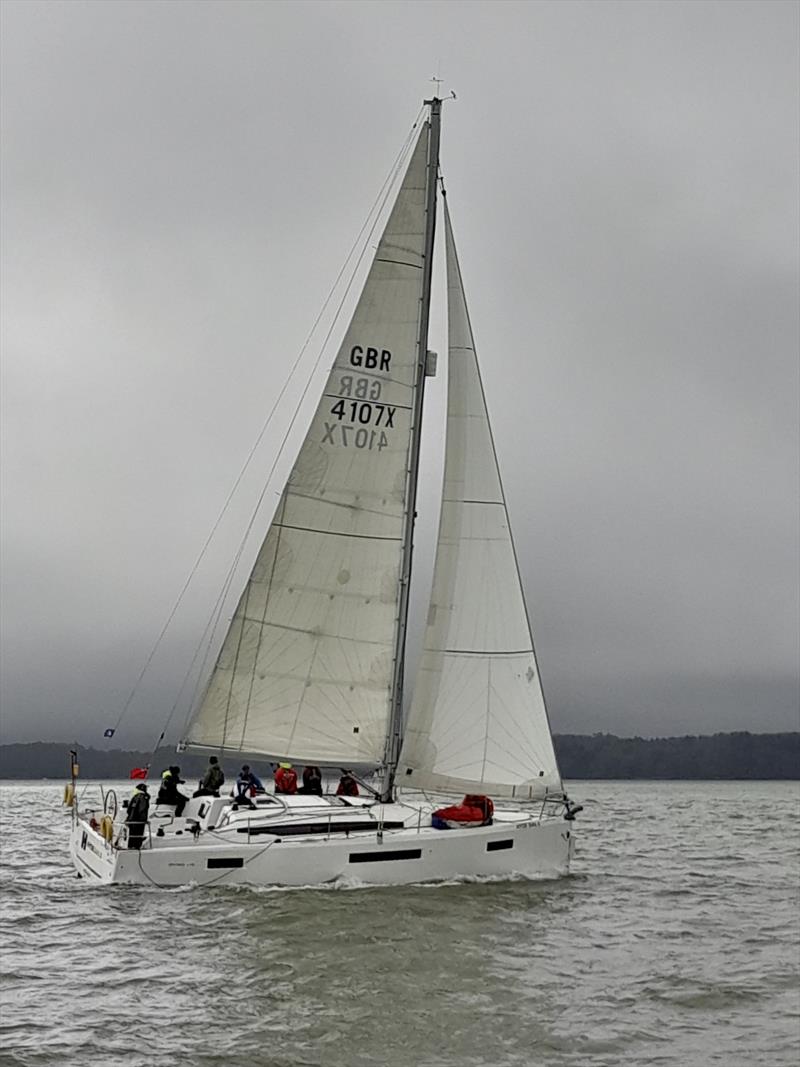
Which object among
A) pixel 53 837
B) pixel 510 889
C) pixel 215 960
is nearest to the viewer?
pixel 215 960

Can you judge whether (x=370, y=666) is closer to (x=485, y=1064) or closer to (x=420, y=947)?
(x=420, y=947)

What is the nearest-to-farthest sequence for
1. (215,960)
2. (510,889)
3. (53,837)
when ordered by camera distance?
(215,960) → (510,889) → (53,837)

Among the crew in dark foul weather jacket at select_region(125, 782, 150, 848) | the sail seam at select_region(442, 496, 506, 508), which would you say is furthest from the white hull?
the sail seam at select_region(442, 496, 506, 508)

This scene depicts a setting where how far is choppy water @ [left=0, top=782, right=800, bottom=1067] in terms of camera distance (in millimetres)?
11531

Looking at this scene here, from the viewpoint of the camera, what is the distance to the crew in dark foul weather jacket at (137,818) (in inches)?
774

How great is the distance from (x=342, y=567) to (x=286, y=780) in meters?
4.28

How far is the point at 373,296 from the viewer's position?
23.5 metres

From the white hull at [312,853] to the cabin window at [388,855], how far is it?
0.02 m

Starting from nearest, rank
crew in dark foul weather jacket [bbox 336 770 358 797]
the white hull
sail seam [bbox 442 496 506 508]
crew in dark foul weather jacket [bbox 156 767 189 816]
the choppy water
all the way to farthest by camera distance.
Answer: the choppy water
the white hull
crew in dark foul weather jacket [bbox 156 767 189 816]
crew in dark foul weather jacket [bbox 336 770 358 797]
sail seam [bbox 442 496 506 508]

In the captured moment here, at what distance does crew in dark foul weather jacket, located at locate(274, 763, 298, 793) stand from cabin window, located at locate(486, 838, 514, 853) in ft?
13.5

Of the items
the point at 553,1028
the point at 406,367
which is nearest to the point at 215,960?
the point at 553,1028

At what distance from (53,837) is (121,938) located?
1036 inches

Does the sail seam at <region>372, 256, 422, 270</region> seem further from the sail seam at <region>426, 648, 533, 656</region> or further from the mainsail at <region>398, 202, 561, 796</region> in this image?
the sail seam at <region>426, 648, 533, 656</region>

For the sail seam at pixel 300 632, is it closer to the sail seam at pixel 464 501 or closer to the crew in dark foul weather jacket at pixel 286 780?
the crew in dark foul weather jacket at pixel 286 780
